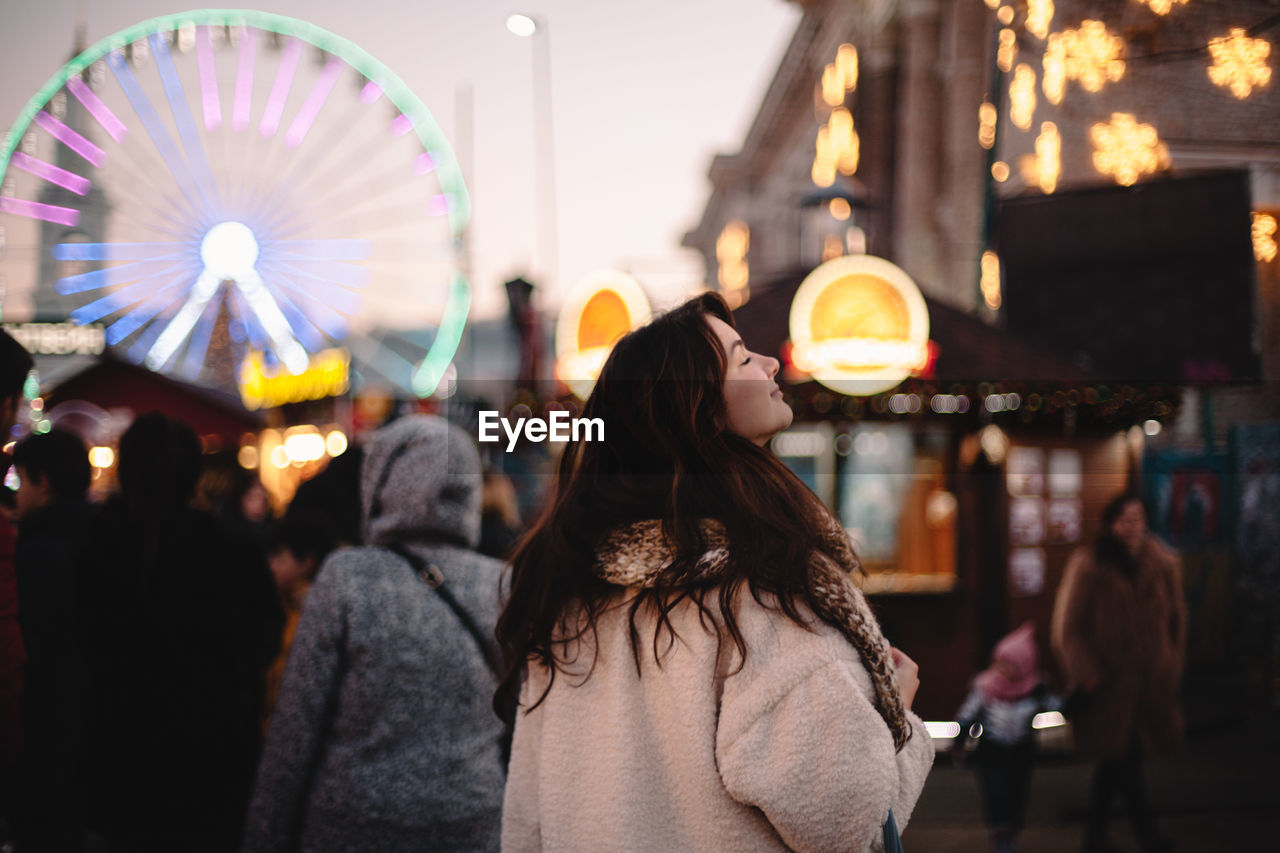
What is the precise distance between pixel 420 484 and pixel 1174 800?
13.1ft

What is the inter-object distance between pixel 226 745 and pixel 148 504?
27.9 inches

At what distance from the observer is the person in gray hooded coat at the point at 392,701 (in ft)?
7.14

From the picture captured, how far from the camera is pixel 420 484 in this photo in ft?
7.91

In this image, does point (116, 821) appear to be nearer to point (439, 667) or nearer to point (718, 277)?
point (439, 667)

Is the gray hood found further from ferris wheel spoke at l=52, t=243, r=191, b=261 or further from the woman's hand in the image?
ferris wheel spoke at l=52, t=243, r=191, b=261

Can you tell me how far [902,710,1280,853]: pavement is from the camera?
3.73 m

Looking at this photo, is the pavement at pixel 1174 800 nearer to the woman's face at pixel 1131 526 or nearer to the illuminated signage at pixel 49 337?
the woman's face at pixel 1131 526

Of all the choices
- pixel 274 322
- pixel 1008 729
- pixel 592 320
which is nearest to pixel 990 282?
pixel 592 320

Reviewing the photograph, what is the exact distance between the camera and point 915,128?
45.5 feet

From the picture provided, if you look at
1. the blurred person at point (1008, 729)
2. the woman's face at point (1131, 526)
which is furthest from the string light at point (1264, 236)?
the blurred person at point (1008, 729)

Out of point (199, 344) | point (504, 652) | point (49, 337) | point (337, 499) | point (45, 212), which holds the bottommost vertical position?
point (504, 652)

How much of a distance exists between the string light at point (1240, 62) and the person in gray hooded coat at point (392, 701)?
2900mm

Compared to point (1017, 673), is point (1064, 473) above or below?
above

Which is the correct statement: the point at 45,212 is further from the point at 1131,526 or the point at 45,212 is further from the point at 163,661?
the point at 1131,526
